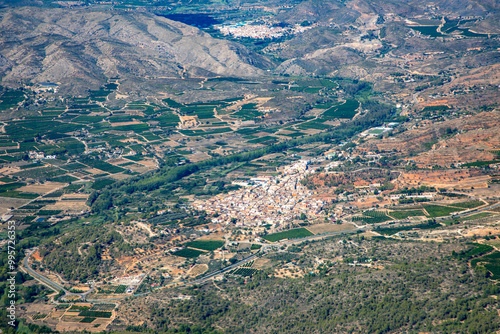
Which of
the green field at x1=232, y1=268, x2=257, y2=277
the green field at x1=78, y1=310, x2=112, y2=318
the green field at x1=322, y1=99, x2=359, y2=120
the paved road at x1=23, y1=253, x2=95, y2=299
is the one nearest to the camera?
the green field at x1=78, y1=310, x2=112, y2=318

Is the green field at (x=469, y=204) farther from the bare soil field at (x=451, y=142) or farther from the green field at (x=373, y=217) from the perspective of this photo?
the bare soil field at (x=451, y=142)

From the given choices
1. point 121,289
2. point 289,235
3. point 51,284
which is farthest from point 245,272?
point 51,284

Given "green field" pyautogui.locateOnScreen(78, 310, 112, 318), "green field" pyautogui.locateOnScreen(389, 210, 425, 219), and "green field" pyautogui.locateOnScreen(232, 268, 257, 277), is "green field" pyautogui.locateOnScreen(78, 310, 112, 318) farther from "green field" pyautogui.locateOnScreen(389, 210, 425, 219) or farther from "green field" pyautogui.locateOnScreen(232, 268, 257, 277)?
"green field" pyautogui.locateOnScreen(389, 210, 425, 219)

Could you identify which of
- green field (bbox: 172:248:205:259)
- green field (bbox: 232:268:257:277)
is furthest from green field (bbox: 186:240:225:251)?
green field (bbox: 232:268:257:277)

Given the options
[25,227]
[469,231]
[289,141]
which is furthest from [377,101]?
[25,227]

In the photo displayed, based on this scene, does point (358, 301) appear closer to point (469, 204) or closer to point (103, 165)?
point (469, 204)

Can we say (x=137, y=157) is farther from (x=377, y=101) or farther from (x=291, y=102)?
(x=377, y=101)

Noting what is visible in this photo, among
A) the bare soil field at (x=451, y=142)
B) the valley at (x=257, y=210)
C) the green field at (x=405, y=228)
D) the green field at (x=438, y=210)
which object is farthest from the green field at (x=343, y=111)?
the green field at (x=405, y=228)
